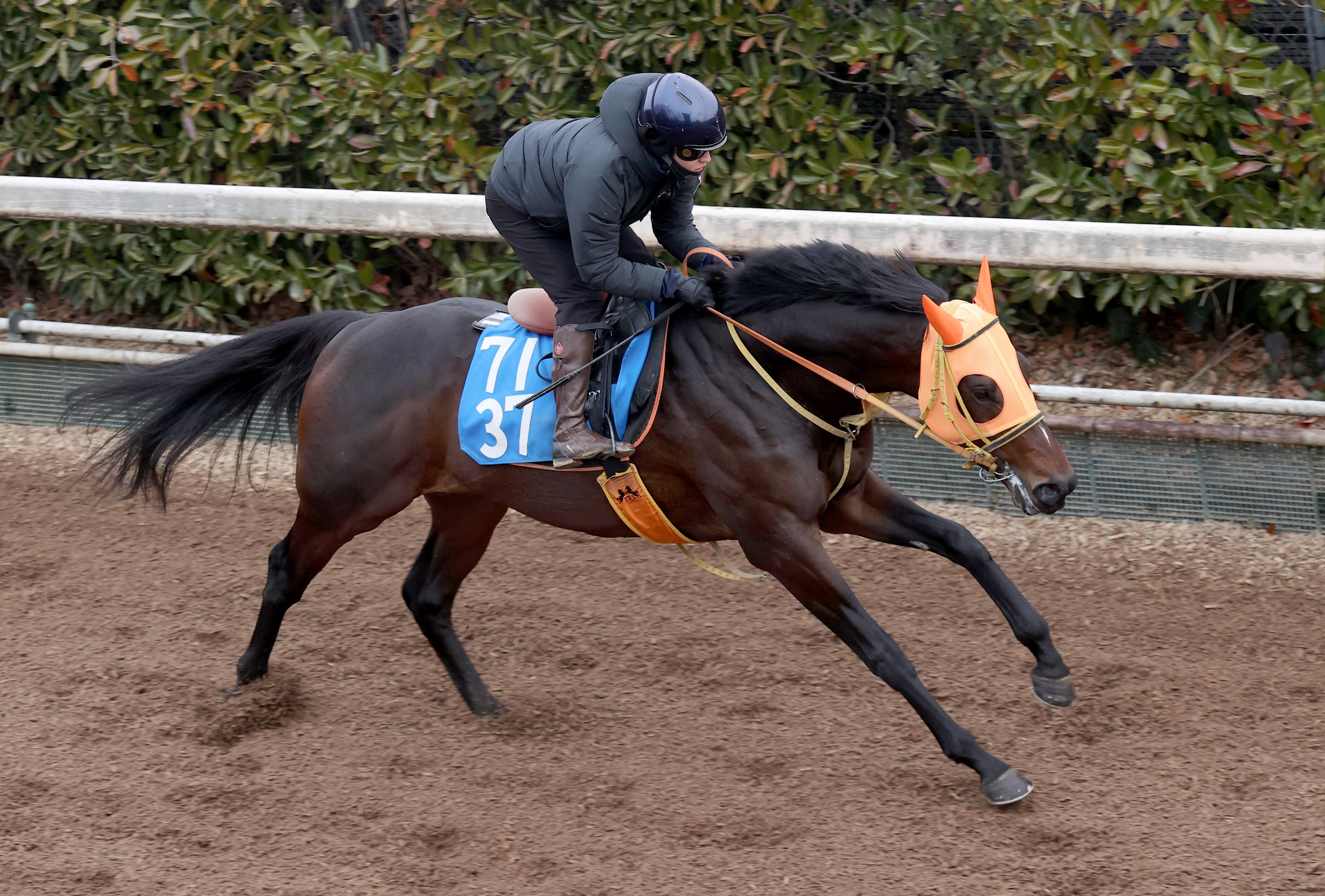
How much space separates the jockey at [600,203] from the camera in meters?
3.81

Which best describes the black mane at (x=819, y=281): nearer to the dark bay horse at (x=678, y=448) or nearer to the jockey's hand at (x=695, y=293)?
the dark bay horse at (x=678, y=448)

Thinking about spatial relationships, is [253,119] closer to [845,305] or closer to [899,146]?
[899,146]

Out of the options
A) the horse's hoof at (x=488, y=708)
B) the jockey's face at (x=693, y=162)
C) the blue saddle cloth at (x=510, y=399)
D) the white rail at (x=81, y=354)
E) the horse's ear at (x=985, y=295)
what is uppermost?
the jockey's face at (x=693, y=162)

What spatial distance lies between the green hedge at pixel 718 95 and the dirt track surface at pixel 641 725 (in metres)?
1.57

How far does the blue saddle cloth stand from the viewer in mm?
4246

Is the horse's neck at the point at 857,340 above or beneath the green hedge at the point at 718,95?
above

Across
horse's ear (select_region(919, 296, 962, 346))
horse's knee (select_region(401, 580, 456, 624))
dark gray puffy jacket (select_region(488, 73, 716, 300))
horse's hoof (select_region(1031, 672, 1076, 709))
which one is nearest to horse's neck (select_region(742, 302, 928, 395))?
horse's ear (select_region(919, 296, 962, 346))

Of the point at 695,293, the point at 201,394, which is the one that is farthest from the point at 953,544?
the point at 201,394

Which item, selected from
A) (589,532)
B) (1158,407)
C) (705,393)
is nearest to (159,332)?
(589,532)

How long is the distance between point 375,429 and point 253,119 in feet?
10.8

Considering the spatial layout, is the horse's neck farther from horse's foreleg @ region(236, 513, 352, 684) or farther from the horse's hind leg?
horse's foreleg @ region(236, 513, 352, 684)

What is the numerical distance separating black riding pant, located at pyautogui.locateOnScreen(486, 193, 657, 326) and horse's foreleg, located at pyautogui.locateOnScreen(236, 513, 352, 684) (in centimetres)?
119

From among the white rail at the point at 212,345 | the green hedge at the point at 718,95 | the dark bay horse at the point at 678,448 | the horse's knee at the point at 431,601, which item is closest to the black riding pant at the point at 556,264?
the dark bay horse at the point at 678,448

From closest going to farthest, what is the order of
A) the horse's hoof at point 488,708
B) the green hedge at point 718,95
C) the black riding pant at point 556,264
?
the black riding pant at point 556,264, the horse's hoof at point 488,708, the green hedge at point 718,95
